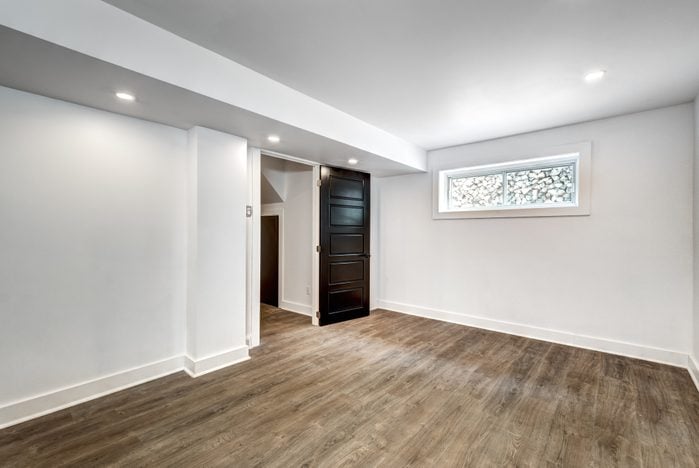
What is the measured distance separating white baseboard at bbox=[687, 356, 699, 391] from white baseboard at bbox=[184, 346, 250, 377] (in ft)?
13.5

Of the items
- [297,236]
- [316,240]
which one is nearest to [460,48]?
[316,240]

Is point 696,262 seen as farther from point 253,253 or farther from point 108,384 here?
point 108,384

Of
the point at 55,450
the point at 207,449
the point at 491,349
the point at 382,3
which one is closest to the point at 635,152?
the point at 491,349

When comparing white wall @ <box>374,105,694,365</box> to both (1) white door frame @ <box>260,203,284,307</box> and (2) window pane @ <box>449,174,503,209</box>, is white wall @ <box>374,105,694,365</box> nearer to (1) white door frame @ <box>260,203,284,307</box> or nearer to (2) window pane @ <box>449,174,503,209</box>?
(2) window pane @ <box>449,174,503,209</box>

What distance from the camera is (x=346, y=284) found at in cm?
468

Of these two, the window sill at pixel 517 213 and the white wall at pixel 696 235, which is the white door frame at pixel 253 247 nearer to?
the window sill at pixel 517 213

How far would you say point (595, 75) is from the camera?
253 centimetres

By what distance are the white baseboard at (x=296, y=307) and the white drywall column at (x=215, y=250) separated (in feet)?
5.60

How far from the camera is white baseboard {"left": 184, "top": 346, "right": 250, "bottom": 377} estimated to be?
2863 millimetres

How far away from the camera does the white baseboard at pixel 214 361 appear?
2863 millimetres

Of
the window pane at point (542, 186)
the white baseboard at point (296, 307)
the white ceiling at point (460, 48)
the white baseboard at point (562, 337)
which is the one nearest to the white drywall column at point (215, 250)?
the white ceiling at point (460, 48)

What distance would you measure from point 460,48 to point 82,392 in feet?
12.6

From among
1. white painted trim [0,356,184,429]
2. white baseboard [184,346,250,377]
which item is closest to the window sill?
white baseboard [184,346,250,377]

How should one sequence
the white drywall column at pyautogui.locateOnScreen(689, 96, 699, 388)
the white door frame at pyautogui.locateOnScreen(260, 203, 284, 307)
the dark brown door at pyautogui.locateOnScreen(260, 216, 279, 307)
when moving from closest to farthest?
the white drywall column at pyautogui.locateOnScreen(689, 96, 699, 388) → the white door frame at pyautogui.locateOnScreen(260, 203, 284, 307) → the dark brown door at pyautogui.locateOnScreen(260, 216, 279, 307)
